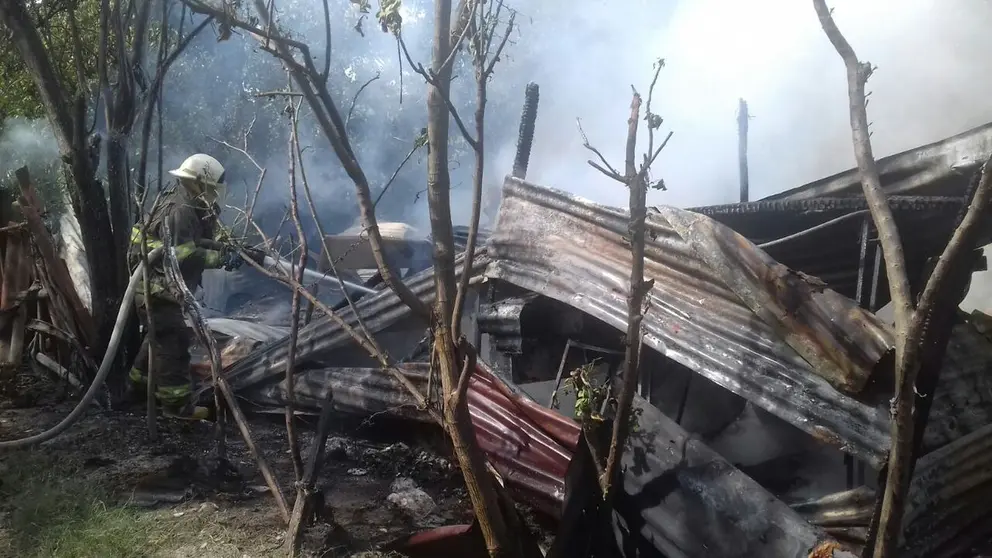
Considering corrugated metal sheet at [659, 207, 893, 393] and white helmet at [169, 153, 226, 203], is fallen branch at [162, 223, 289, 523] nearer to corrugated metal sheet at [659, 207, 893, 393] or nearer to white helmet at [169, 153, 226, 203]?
white helmet at [169, 153, 226, 203]

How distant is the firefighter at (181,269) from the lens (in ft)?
16.2

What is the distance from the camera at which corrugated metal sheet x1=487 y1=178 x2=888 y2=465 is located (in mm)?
2555

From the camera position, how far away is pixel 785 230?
12.1 ft

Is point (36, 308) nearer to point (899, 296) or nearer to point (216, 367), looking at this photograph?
point (216, 367)

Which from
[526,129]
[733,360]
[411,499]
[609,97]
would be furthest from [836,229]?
[609,97]

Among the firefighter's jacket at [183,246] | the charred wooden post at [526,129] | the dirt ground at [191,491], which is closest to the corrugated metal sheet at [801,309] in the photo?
the charred wooden post at [526,129]

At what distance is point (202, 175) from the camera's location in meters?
4.95

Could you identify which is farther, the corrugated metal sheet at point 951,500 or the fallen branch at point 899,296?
the corrugated metal sheet at point 951,500

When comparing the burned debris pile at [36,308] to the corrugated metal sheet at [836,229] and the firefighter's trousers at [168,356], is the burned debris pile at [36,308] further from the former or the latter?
the corrugated metal sheet at [836,229]

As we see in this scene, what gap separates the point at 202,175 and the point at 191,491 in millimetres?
2678

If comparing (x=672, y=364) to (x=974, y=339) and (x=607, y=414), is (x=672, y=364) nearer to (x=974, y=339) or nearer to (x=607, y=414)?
(x=607, y=414)

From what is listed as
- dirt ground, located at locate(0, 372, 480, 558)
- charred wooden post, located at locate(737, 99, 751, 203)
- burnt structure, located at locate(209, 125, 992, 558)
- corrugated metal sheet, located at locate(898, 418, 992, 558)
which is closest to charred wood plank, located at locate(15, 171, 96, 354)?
dirt ground, located at locate(0, 372, 480, 558)

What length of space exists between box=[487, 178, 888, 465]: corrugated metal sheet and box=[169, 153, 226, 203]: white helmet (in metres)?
2.50

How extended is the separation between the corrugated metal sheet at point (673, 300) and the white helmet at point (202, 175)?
2499 mm
